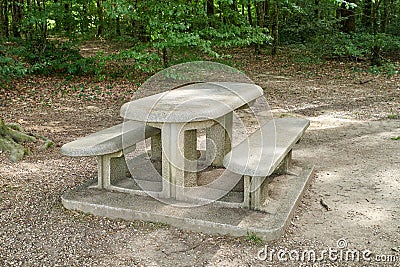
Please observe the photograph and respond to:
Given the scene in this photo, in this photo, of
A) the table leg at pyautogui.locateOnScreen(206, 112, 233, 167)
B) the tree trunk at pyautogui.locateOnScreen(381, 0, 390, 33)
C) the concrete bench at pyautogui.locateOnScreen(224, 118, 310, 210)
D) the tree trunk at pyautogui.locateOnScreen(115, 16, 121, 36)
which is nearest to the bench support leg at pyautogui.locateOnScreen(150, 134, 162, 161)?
the table leg at pyautogui.locateOnScreen(206, 112, 233, 167)

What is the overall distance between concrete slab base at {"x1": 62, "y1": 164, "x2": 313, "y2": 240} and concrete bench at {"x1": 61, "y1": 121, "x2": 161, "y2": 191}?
0.66 feet

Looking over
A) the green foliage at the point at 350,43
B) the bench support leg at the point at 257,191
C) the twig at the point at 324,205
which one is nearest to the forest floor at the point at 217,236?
the twig at the point at 324,205

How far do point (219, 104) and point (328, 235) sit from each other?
138 cm

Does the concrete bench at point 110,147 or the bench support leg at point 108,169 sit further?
the bench support leg at point 108,169

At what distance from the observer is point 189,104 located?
3990mm

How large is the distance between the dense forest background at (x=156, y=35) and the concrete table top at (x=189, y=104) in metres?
3.57

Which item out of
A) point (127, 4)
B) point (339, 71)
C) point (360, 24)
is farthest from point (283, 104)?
point (360, 24)

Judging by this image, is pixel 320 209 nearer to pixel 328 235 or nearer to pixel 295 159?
pixel 328 235

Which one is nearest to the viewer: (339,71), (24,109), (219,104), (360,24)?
(219,104)

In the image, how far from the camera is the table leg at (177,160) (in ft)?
12.6

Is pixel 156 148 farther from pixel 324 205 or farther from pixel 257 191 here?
pixel 324 205

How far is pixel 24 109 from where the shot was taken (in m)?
8.03

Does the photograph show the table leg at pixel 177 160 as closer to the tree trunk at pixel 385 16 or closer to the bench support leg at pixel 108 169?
the bench support leg at pixel 108 169

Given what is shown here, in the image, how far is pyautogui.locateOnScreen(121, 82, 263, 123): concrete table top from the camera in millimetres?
3660
